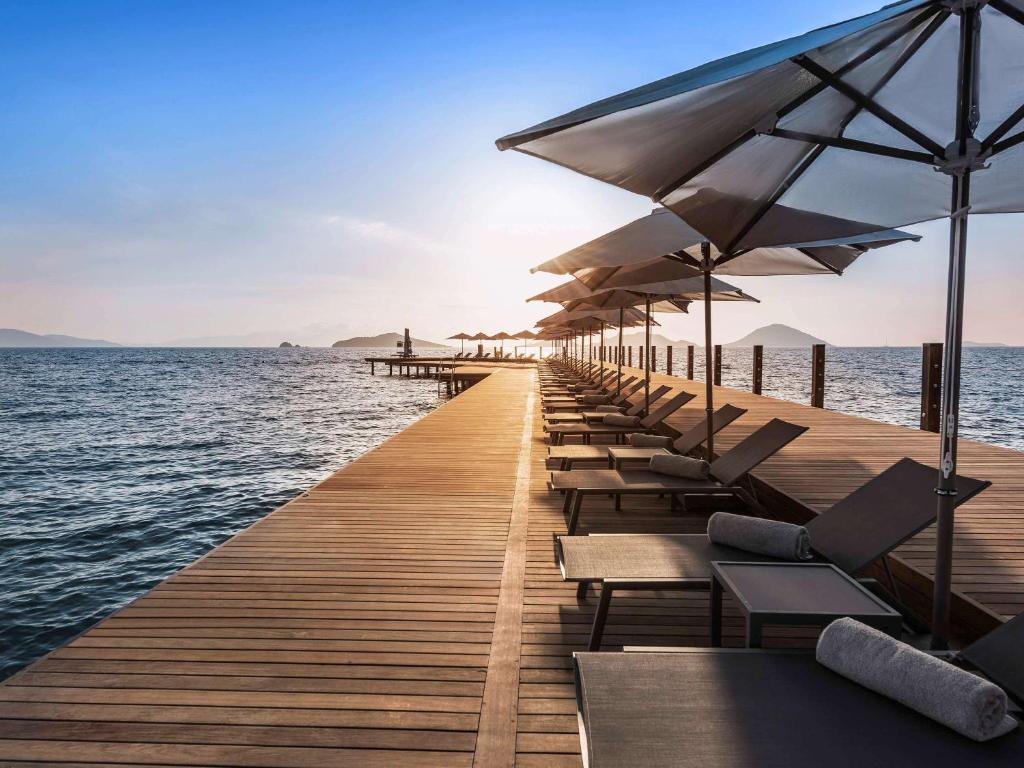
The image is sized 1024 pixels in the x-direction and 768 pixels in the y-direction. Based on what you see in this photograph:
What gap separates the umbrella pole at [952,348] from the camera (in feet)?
6.51

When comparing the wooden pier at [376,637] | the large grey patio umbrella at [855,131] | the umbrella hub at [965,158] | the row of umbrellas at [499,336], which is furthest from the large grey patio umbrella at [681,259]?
the row of umbrellas at [499,336]

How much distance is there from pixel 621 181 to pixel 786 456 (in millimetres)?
4382

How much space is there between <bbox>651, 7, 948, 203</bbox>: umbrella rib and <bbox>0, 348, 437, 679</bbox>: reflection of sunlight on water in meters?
6.07

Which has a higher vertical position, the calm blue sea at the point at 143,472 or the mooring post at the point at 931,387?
the mooring post at the point at 931,387

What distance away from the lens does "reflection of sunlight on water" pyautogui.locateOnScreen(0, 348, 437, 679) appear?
21.4 feet

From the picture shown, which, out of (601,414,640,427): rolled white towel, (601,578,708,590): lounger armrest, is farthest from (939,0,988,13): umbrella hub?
(601,414,640,427): rolled white towel

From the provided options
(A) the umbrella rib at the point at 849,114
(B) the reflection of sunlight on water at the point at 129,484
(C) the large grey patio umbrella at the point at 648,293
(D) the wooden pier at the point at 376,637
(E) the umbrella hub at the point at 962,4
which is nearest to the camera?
(E) the umbrella hub at the point at 962,4

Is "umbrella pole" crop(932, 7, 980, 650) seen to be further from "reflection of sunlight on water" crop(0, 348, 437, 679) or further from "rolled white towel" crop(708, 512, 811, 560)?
"reflection of sunlight on water" crop(0, 348, 437, 679)

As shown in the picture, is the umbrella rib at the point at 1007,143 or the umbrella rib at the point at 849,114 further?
the umbrella rib at the point at 849,114

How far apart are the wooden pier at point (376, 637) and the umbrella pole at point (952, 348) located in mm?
697

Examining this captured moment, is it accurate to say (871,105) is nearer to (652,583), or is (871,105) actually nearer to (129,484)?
(652,583)

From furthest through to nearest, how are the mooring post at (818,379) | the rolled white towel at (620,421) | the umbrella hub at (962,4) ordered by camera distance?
the mooring post at (818,379)
the rolled white towel at (620,421)
the umbrella hub at (962,4)

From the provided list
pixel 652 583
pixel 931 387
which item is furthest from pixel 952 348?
pixel 931 387

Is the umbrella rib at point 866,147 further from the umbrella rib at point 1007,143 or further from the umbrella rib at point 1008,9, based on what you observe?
the umbrella rib at point 1008,9
